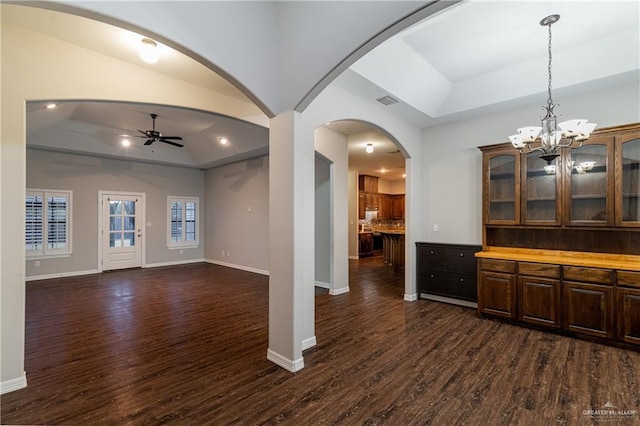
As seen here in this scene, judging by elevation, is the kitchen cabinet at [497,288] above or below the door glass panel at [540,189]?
below

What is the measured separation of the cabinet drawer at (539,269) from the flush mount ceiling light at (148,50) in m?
4.70

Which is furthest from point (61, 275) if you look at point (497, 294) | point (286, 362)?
point (497, 294)

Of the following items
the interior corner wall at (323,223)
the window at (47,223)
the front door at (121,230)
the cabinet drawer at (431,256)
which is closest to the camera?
the cabinet drawer at (431,256)

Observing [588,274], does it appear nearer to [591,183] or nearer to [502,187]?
[591,183]

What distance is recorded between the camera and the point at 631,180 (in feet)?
11.2

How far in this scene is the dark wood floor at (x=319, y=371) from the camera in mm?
2189

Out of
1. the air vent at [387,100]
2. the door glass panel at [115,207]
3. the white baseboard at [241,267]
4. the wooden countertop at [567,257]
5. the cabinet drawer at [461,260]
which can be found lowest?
the white baseboard at [241,267]

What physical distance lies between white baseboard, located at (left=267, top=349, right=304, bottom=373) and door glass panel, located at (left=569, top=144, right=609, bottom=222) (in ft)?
12.1

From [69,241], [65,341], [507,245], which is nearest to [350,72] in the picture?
[507,245]

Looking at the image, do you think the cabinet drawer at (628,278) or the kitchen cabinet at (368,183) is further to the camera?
the kitchen cabinet at (368,183)

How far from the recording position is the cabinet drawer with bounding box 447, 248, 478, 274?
4.63m

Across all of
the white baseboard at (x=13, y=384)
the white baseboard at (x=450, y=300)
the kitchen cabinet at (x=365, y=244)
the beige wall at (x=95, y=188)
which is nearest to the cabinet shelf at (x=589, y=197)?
the white baseboard at (x=450, y=300)

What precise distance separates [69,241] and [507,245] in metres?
9.10

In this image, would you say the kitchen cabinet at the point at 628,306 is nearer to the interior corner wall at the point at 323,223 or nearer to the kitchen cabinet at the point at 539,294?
the kitchen cabinet at the point at 539,294
